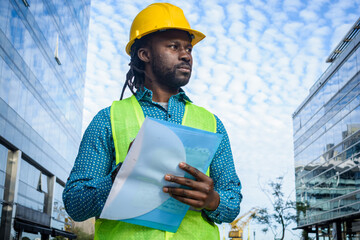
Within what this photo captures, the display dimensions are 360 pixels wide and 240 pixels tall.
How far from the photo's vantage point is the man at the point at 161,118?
1.92 meters

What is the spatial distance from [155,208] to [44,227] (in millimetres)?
34962

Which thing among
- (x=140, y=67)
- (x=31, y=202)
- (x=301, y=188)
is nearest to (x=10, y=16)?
(x=31, y=202)

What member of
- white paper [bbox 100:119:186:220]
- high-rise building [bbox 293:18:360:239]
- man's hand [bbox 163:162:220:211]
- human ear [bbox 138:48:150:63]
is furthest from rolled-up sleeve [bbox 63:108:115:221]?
high-rise building [bbox 293:18:360:239]

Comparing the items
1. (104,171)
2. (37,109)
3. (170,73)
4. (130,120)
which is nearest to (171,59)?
(170,73)

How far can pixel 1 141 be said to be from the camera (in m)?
24.0

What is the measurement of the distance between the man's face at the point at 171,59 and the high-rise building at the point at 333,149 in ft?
123

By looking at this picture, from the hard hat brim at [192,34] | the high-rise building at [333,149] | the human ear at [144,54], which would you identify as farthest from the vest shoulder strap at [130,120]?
the high-rise building at [333,149]

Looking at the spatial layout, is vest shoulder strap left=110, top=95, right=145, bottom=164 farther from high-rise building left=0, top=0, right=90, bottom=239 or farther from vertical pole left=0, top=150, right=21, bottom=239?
vertical pole left=0, top=150, right=21, bottom=239

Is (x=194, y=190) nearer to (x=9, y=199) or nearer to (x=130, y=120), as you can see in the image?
(x=130, y=120)

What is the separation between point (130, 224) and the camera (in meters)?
1.95

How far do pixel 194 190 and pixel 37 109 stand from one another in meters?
30.7

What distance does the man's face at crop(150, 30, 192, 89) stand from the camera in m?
2.40

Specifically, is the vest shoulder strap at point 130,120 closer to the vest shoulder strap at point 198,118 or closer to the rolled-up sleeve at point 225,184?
the vest shoulder strap at point 198,118

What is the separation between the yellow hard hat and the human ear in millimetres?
76
